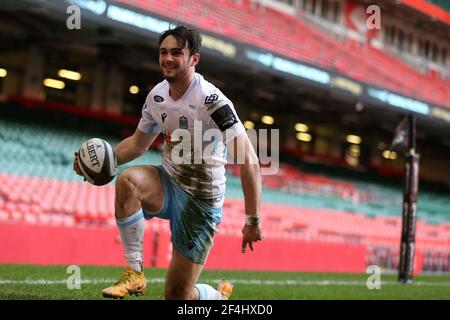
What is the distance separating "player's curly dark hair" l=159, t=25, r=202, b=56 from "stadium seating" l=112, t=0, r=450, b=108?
1165 centimetres

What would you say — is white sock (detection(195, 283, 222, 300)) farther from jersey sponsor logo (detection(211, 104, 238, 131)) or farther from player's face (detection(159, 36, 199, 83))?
player's face (detection(159, 36, 199, 83))

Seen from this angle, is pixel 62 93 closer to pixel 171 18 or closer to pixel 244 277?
pixel 171 18

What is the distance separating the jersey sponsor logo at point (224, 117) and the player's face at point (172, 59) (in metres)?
0.40

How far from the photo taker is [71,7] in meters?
15.6

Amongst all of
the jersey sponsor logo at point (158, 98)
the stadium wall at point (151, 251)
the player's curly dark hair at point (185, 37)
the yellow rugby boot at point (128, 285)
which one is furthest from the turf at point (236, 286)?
the player's curly dark hair at point (185, 37)

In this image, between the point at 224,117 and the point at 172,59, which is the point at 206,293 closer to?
the point at 224,117

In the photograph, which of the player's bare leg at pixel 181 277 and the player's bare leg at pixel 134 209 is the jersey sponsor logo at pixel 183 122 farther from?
the player's bare leg at pixel 181 277

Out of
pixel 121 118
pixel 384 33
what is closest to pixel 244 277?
pixel 121 118

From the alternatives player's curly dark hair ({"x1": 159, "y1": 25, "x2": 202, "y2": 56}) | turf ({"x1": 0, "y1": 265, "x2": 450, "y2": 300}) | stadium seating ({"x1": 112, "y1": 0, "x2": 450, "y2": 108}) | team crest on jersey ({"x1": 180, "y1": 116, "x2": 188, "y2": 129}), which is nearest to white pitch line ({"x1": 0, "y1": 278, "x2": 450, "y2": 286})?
turf ({"x1": 0, "y1": 265, "x2": 450, "y2": 300})

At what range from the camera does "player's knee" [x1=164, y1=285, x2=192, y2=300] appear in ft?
19.3

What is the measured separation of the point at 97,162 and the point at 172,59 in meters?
1.03

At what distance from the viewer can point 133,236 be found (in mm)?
5930

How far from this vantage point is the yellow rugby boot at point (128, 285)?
5629mm

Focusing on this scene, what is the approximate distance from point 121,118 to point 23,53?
3.36m
